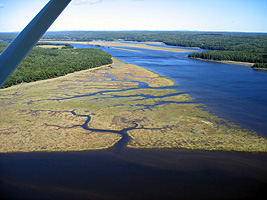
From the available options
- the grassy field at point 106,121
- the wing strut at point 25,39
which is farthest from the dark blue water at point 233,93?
the wing strut at point 25,39

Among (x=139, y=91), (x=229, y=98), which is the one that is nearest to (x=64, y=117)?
(x=139, y=91)

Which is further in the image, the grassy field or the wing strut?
the grassy field

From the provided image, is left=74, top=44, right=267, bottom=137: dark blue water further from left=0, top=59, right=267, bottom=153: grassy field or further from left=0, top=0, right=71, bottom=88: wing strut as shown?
left=0, top=0, right=71, bottom=88: wing strut

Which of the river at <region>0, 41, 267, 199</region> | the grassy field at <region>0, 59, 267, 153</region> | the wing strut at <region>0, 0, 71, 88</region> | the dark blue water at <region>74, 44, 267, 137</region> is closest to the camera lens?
the wing strut at <region>0, 0, 71, 88</region>

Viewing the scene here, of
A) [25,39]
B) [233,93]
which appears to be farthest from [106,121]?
[233,93]

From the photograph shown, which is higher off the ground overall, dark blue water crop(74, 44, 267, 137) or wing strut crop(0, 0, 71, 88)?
wing strut crop(0, 0, 71, 88)

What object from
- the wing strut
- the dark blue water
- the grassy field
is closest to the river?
the grassy field

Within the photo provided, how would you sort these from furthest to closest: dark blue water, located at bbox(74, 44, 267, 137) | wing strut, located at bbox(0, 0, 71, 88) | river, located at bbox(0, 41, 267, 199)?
1. dark blue water, located at bbox(74, 44, 267, 137)
2. river, located at bbox(0, 41, 267, 199)
3. wing strut, located at bbox(0, 0, 71, 88)
